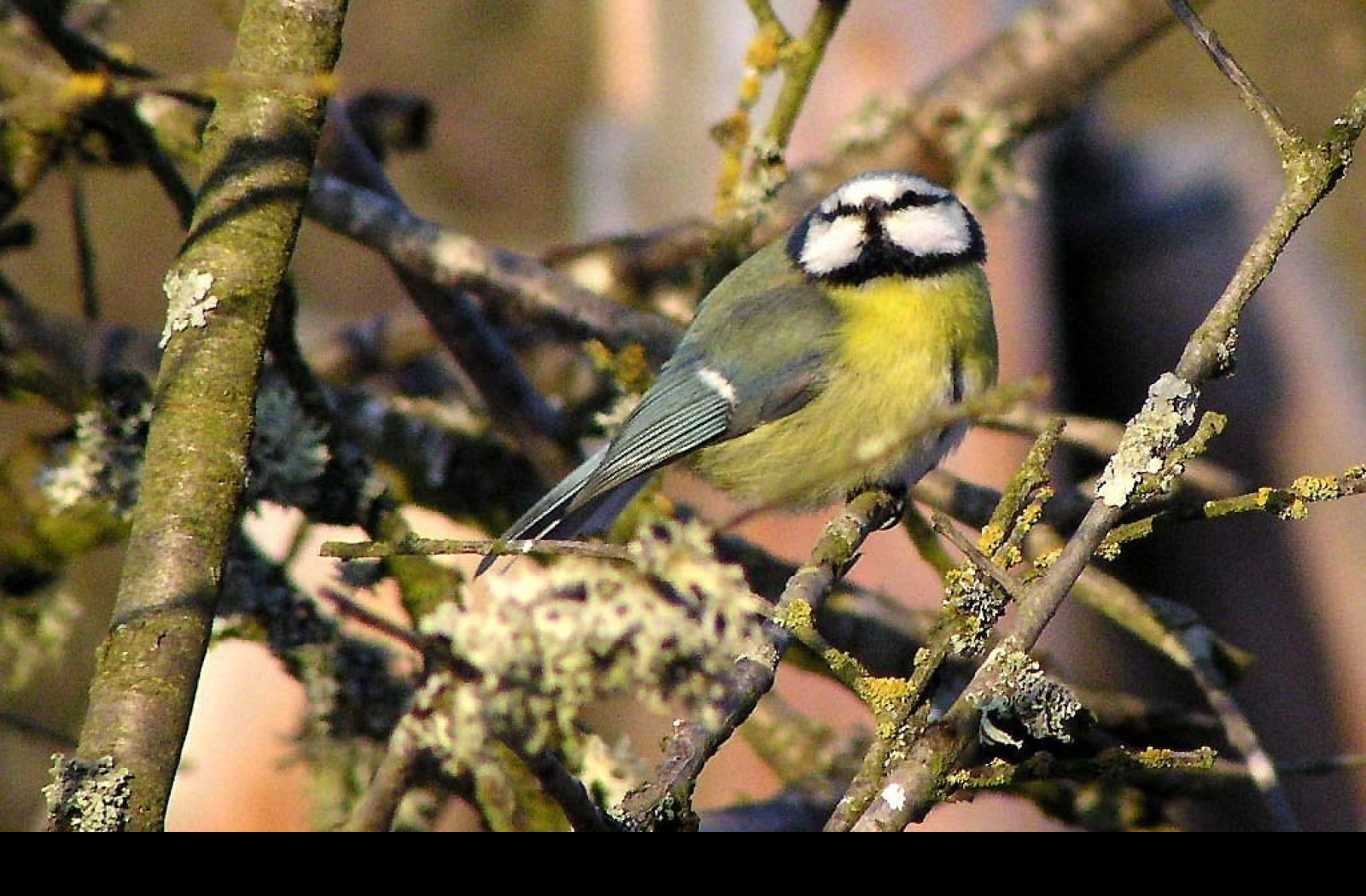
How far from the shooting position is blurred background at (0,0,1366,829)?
265 cm

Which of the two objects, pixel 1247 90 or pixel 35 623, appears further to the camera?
pixel 35 623

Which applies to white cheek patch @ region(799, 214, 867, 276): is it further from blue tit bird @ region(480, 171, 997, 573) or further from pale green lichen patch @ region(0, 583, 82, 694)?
pale green lichen patch @ region(0, 583, 82, 694)

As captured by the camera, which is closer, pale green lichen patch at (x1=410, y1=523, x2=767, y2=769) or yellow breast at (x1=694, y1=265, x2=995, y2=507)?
pale green lichen patch at (x1=410, y1=523, x2=767, y2=769)

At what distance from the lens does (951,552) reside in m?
2.00

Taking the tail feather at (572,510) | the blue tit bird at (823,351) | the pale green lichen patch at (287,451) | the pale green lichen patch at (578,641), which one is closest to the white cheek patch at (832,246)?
the blue tit bird at (823,351)

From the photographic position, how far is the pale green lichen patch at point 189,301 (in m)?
1.05

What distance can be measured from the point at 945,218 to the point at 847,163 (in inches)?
16.0

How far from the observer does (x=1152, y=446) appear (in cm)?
98

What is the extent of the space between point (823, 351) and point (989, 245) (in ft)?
2.25

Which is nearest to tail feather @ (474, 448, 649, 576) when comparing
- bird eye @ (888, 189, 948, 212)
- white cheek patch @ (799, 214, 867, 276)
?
white cheek patch @ (799, 214, 867, 276)

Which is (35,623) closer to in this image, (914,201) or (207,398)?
(207,398)

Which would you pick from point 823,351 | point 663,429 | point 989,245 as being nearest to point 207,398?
point 663,429

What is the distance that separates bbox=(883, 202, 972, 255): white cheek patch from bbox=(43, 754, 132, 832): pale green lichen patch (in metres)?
1.28
